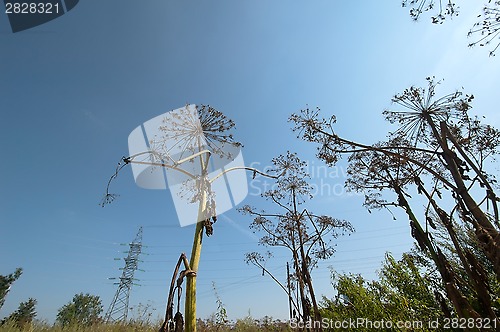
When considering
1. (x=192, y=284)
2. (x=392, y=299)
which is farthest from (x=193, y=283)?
(x=392, y=299)

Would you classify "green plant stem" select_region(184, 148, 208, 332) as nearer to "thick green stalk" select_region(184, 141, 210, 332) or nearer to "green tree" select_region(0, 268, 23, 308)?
"thick green stalk" select_region(184, 141, 210, 332)

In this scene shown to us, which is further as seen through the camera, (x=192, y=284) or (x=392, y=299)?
(x=392, y=299)

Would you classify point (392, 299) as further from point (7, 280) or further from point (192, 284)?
point (7, 280)

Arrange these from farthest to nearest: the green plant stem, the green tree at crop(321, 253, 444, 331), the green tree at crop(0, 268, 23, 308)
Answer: the green tree at crop(0, 268, 23, 308), the green tree at crop(321, 253, 444, 331), the green plant stem

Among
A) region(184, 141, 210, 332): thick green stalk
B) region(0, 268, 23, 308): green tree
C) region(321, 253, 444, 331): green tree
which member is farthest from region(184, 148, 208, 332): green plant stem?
region(0, 268, 23, 308): green tree

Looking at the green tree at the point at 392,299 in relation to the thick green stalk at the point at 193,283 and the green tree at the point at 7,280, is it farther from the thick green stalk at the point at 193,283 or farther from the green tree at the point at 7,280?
the green tree at the point at 7,280

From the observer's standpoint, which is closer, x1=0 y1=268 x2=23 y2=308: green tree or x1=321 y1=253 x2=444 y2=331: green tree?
x1=321 y1=253 x2=444 y2=331: green tree

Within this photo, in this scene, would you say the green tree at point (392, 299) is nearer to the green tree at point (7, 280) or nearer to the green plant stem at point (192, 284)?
the green plant stem at point (192, 284)

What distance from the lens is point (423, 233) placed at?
177 cm

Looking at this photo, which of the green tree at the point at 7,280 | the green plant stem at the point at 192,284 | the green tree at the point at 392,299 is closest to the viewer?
the green plant stem at the point at 192,284

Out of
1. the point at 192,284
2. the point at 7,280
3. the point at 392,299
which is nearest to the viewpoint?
the point at 192,284

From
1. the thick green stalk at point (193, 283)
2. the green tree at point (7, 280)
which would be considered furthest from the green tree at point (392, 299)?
the green tree at point (7, 280)

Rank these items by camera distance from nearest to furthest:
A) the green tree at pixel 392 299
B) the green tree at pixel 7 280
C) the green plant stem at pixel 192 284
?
the green plant stem at pixel 192 284, the green tree at pixel 392 299, the green tree at pixel 7 280

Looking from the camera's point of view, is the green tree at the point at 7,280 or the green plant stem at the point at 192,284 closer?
the green plant stem at the point at 192,284
